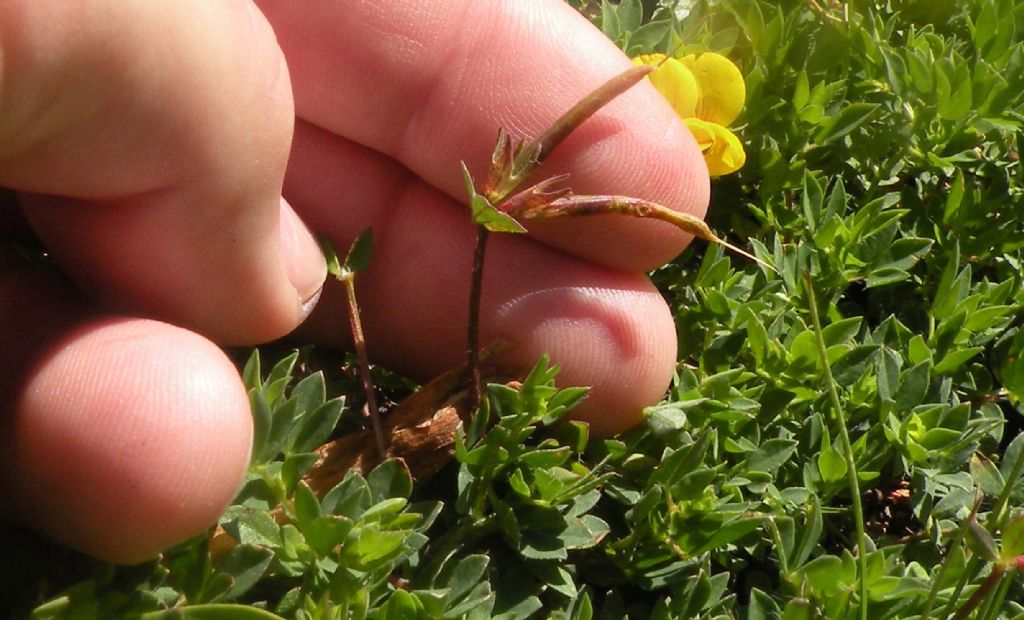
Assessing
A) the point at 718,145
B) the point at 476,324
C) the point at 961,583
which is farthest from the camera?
the point at 718,145

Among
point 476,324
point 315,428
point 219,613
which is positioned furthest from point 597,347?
point 219,613

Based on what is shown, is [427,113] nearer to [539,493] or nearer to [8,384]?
[539,493]

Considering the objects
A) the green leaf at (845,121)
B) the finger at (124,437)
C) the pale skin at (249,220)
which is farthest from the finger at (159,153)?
the green leaf at (845,121)

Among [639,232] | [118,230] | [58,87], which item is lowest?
[639,232]

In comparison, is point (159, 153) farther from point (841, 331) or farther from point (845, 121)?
point (845, 121)

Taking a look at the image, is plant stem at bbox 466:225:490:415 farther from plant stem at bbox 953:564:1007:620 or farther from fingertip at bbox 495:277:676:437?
plant stem at bbox 953:564:1007:620

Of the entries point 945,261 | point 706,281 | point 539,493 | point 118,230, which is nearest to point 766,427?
point 706,281

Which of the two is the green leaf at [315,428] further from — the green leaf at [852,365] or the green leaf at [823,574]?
the green leaf at [852,365]
